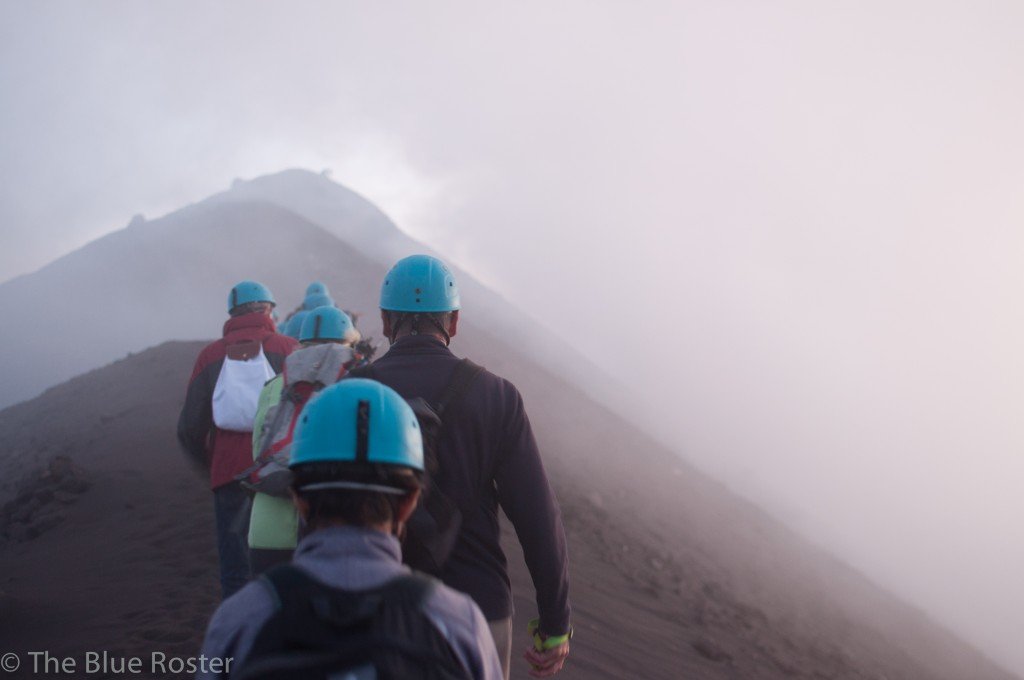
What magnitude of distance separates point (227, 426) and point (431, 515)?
2335 mm

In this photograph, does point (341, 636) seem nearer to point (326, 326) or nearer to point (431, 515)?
point (431, 515)

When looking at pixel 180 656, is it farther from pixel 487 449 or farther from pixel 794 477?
pixel 794 477

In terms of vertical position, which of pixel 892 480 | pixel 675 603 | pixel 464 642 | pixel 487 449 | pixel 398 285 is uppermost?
pixel 892 480

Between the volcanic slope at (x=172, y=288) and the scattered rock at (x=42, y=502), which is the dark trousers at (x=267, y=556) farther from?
the volcanic slope at (x=172, y=288)

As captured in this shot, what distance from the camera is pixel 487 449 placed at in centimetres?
264

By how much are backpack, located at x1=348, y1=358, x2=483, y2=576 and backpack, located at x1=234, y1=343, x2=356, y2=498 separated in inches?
46.4

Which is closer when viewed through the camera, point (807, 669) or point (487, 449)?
point (487, 449)

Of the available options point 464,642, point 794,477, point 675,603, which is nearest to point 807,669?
point 675,603

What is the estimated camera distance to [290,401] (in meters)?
3.62

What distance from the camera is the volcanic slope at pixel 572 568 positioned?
21.0 ft

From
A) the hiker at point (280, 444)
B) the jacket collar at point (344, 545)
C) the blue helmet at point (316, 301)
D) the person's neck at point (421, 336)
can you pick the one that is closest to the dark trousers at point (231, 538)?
the hiker at point (280, 444)

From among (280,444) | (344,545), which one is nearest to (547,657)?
(344,545)

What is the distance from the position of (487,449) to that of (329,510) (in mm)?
1001

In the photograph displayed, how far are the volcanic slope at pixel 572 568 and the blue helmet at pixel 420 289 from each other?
371 centimetres
